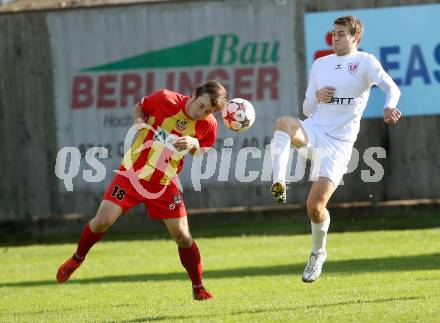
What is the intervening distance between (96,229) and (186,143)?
4.19 ft

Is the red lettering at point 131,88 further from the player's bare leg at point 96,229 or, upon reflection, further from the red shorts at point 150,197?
the red shorts at point 150,197

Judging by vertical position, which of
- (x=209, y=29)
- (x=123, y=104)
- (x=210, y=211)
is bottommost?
(x=210, y=211)

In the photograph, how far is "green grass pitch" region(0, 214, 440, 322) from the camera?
9656 mm

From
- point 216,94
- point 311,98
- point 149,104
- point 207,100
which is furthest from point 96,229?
point 311,98

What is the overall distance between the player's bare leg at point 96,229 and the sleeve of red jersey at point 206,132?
0.96 metres

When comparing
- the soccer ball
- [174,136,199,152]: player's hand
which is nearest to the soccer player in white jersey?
the soccer ball

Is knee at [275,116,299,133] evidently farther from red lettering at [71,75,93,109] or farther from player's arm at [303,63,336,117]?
red lettering at [71,75,93,109]

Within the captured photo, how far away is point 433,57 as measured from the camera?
63.0 feet

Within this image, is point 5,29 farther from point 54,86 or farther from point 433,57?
point 433,57

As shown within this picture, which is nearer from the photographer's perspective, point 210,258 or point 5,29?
point 210,258

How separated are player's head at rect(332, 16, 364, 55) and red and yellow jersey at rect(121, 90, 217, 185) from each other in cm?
144

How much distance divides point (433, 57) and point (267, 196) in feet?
11.8

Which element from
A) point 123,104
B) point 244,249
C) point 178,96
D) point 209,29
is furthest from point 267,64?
point 178,96

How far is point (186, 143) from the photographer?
9906 mm
